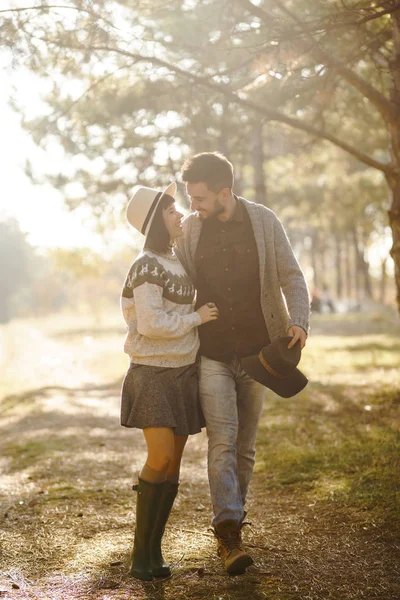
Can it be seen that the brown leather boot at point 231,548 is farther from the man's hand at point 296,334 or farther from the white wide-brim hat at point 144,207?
the white wide-brim hat at point 144,207

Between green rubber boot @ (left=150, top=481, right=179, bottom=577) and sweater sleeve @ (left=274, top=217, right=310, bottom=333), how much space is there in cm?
118

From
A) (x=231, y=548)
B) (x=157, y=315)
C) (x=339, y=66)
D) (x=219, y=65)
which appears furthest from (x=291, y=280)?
(x=219, y=65)

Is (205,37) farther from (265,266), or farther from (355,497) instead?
(355,497)

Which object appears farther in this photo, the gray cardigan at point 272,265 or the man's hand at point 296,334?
the gray cardigan at point 272,265

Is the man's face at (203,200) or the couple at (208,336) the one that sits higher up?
the man's face at (203,200)

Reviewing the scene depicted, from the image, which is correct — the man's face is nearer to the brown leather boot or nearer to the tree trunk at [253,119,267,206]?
the brown leather boot

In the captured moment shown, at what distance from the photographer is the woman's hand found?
424cm

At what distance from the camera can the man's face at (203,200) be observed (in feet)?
14.4

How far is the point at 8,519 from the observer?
17.5 ft

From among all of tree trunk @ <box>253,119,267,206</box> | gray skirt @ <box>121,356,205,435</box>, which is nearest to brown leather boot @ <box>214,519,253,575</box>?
gray skirt @ <box>121,356,205,435</box>

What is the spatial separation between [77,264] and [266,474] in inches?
776

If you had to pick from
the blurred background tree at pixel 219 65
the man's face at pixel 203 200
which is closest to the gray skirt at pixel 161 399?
the man's face at pixel 203 200

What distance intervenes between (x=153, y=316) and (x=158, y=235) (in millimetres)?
511

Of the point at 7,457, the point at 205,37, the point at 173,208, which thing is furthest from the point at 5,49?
the point at 7,457
